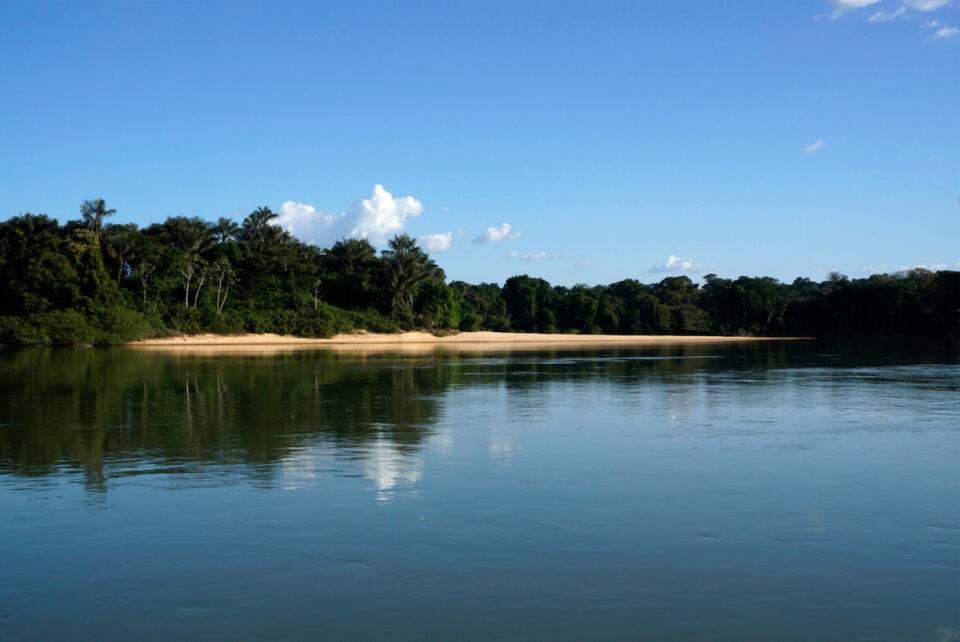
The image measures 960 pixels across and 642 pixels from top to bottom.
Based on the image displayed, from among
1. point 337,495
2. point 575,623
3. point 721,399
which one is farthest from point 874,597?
point 721,399

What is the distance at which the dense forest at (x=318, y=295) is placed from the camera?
69.4m

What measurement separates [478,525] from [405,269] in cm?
8505

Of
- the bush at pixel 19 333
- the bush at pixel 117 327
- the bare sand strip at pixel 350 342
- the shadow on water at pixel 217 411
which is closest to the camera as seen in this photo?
the shadow on water at pixel 217 411

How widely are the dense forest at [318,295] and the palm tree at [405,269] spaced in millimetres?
162

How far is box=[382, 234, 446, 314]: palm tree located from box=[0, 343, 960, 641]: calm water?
7415 cm

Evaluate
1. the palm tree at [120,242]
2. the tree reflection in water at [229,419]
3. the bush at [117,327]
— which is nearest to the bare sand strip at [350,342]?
the bush at [117,327]

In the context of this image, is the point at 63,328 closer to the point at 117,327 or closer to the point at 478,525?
the point at 117,327

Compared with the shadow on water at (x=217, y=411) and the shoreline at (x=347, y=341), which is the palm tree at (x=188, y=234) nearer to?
the shoreline at (x=347, y=341)

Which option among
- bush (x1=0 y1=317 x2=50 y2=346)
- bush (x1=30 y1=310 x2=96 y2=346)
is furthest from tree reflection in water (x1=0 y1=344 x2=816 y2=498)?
bush (x1=30 y1=310 x2=96 y2=346)

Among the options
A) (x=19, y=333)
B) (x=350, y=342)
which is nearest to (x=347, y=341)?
(x=350, y=342)

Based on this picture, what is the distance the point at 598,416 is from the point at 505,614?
12.4m

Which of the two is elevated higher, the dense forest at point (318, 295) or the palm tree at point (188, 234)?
the palm tree at point (188, 234)

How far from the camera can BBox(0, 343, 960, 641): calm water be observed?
6.00m

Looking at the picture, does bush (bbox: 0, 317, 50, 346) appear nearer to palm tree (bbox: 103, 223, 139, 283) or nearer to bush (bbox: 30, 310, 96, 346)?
bush (bbox: 30, 310, 96, 346)
